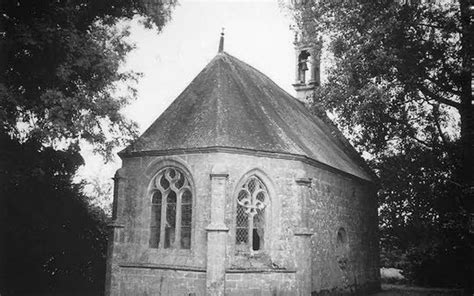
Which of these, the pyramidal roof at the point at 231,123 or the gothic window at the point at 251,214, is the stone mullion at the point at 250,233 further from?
the pyramidal roof at the point at 231,123

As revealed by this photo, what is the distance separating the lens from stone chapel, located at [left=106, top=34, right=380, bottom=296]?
14.7 meters

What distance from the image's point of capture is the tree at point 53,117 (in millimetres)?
12969

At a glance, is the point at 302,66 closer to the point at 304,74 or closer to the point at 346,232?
the point at 304,74

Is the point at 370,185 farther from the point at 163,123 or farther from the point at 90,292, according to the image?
the point at 90,292

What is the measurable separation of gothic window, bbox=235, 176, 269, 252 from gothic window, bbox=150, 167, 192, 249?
1.70 m

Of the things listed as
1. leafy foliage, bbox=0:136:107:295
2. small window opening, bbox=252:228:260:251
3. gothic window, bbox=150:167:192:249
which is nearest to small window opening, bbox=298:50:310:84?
leafy foliage, bbox=0:136:107:295

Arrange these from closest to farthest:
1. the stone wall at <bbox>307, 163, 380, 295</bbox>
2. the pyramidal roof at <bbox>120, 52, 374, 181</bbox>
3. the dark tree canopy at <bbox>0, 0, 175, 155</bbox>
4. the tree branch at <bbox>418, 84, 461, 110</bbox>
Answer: the dark tree canopy at <bbox>0, 0, 175, 155</bbox>, the pyramidal roof at <bbox>120, 52, 374, 181</bbox>, the stone wall at <bbox>307, 163, 380, 295</bbox>, the tree branch at <bbox>418, 84, 461, 110</bbox>

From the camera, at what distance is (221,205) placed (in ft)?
47.7

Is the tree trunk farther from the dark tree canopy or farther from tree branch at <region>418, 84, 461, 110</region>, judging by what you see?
the dark tree canopy

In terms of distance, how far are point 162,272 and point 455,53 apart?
14.5m

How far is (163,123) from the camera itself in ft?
56.8

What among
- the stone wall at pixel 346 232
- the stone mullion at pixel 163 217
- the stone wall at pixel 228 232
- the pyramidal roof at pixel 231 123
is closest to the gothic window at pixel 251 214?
the stone wall at pixel 228 232

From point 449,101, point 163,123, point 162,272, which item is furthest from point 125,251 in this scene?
point 449,101

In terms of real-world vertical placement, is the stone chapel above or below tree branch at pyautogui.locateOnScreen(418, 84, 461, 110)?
below
